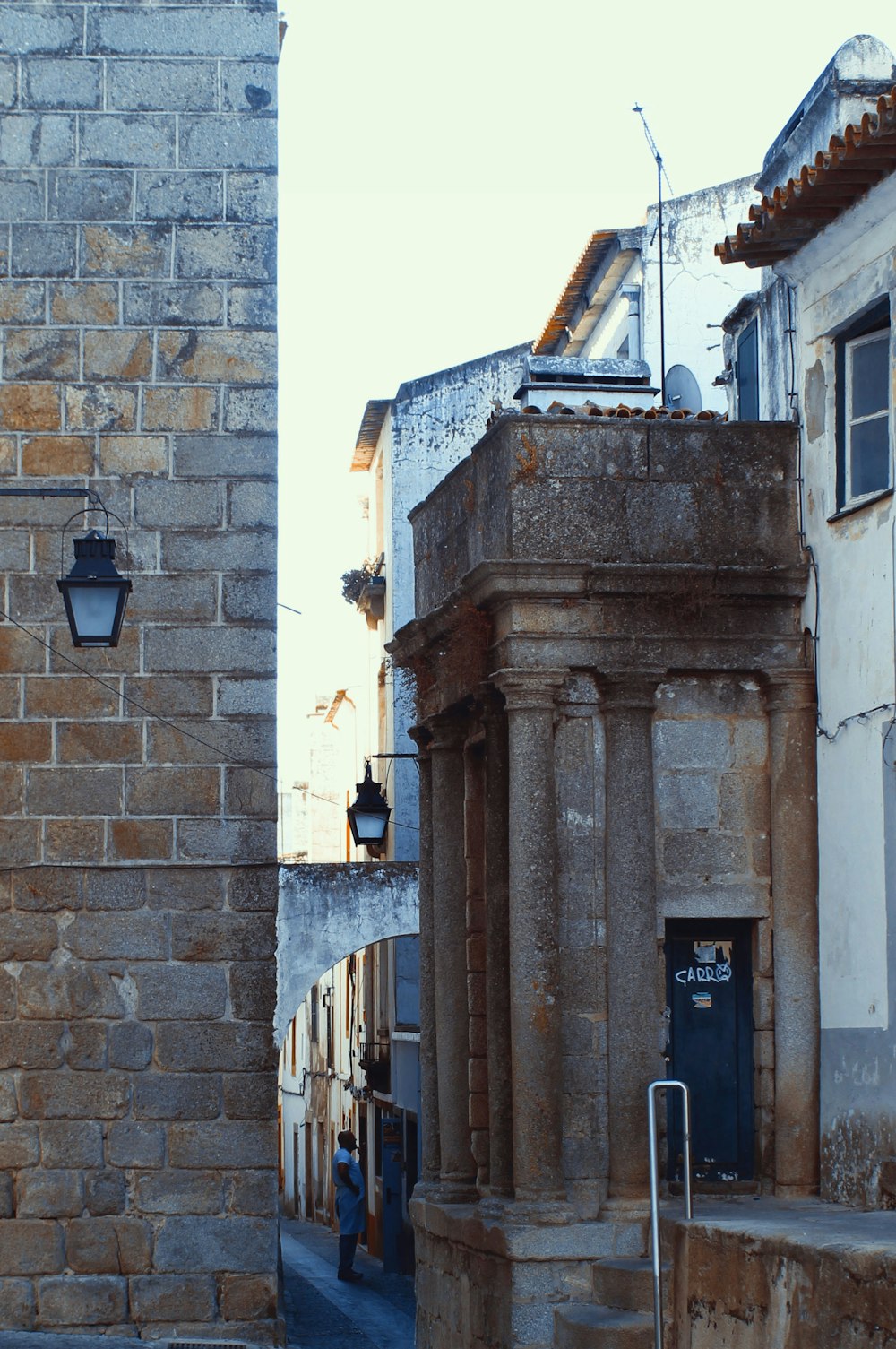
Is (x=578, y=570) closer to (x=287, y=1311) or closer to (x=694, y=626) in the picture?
(x=694, y=626)

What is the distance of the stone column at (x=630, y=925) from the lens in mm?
11133

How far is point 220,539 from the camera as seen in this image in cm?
1019

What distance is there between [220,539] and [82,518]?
0.66 meters

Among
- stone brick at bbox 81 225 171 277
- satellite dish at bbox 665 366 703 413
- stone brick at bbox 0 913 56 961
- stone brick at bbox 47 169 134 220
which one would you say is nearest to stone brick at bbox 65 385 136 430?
stone brick at bbox 81 225 171 277

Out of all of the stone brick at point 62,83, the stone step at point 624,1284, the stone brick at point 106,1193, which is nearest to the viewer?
the stone brick at point 106,1193

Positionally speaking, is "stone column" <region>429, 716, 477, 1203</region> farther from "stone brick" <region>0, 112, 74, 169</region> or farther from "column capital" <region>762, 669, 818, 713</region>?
"stone brick" <region>0, 112, 74, 169</region>

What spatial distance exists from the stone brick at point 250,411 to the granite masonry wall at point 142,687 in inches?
0.7

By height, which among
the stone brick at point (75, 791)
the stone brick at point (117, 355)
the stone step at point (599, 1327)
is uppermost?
the stone brick at point (117, 355)

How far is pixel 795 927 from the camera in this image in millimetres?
11383

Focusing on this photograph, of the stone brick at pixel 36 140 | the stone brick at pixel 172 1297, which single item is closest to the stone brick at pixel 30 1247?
the stone brick at pixel 172 1297

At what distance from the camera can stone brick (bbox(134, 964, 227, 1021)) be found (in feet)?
32.6

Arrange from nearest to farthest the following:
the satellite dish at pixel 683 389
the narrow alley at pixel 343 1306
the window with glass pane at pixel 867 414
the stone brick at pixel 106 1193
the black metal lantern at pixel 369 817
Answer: the stone brick at pixel 106 1193 < the window with glass pane at pixel 867 414 < the narrow alley at pixel 343 1306 < the black metal lantern at pixel 369 817 < the satellite dish at pixel 683 389

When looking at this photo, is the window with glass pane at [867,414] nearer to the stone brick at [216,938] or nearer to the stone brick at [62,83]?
the stone brick at [216,938]

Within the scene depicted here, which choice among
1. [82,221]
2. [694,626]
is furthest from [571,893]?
[82,221]
